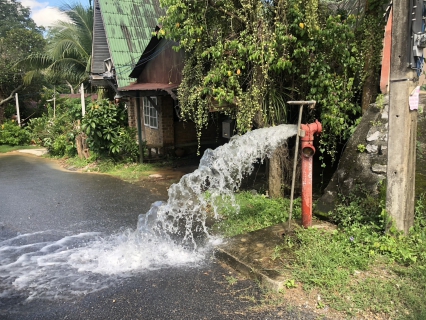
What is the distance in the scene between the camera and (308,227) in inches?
189

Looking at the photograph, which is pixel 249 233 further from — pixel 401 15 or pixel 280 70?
pixel 401 15

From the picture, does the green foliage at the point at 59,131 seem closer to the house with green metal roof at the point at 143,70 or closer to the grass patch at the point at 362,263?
the house with green metal roof at the point at 143,70

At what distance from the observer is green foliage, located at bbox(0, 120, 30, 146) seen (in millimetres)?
18703

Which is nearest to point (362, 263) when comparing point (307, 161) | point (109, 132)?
point (307, 161)

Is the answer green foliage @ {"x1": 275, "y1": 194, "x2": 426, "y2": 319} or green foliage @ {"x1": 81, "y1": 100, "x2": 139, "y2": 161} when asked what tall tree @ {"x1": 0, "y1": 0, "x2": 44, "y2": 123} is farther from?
green foliage @ {"x1": 275, "y1": 194, "x2": 426, "y2": 319}

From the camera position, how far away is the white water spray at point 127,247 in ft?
14.2

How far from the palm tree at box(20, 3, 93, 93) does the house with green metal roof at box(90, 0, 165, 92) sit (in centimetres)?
269

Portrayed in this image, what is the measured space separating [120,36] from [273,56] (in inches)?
390

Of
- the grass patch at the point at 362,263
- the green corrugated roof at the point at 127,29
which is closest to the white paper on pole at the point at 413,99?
the grass patch at the point at 362,263

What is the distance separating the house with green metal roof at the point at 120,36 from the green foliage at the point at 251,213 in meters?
7.95

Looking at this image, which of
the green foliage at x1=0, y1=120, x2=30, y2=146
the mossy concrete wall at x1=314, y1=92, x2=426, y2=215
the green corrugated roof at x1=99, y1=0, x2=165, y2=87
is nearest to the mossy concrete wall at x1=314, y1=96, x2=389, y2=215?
the mossy concrete wall at x1=314, y1=92, x2=426, y2=215

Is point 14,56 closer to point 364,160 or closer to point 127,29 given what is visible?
point 127,29

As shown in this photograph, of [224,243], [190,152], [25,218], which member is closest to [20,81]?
[190,152]

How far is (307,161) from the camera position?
4.76m
